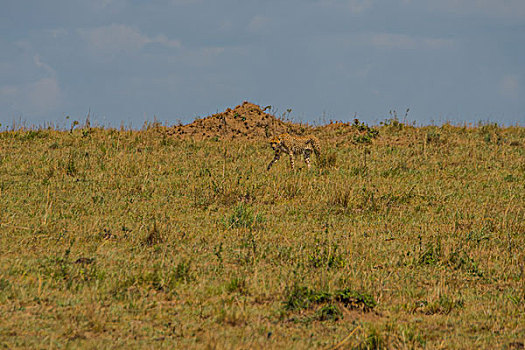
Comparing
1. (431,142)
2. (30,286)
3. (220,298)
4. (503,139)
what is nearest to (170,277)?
(220,298)

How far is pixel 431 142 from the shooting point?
2116cm

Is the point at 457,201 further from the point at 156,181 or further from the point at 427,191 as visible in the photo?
the point at 156,181

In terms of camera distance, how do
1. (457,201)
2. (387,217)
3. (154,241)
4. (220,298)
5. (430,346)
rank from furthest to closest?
(457,201), (387,217), (154,241), (220,298), (430,346)

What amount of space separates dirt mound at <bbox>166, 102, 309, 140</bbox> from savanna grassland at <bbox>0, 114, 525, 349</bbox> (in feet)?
23.2

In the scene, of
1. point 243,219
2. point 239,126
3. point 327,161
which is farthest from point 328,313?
point 239,126

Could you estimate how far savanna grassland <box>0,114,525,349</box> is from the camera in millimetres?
5891

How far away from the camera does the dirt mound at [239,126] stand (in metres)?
23.4

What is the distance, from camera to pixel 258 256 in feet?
26.9

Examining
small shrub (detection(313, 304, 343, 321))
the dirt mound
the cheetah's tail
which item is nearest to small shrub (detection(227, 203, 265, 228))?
small shrub (detection(313, 304, 343, 321))

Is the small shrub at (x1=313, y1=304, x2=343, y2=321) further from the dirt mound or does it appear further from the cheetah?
the dirt mound

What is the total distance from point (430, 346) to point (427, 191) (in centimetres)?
794

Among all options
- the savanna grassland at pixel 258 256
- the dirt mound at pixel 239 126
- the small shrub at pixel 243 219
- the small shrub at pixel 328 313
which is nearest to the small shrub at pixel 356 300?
the savanna grassland at pixel 258 256

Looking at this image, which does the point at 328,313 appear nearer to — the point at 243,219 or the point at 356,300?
the point at 356,300

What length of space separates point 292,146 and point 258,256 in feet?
27.1
